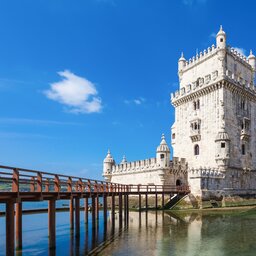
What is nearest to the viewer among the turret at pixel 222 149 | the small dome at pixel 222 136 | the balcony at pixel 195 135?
the turret at pixel 222 149

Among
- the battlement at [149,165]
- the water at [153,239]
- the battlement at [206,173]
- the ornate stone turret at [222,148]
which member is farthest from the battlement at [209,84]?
the water at [153,239]

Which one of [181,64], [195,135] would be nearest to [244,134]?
[195,135]

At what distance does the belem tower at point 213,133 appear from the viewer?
47938 millimetres

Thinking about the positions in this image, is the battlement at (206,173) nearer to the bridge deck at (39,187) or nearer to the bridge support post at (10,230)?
the bridge deck at (39,187)

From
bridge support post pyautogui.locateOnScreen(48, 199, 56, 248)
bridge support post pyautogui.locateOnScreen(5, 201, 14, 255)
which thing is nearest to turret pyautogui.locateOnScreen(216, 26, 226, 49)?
bridge support post pyautogui.locateOnScreen(48, 199, 56, 248)


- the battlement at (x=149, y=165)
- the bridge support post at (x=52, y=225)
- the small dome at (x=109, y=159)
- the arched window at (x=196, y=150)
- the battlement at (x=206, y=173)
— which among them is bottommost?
the bridge support post at (x=52, y=225)

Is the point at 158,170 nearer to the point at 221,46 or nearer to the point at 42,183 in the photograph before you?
the point at 221,46

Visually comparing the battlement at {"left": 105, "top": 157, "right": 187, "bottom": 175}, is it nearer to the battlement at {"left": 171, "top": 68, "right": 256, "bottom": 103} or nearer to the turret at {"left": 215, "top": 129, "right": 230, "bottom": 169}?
the turret at {"left": 215, "top": 129, "right": 230, "bottom": 169}

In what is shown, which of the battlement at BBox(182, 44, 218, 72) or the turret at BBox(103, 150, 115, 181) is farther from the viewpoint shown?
the turret at BBox(103, 150, 115, 181)

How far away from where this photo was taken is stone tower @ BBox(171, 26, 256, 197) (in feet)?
157

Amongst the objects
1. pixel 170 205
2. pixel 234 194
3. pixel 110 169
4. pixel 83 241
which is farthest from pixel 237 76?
pixel 83 241

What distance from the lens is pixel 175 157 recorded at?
5378 cm

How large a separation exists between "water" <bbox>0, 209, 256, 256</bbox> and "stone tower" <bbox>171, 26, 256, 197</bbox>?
52.9 feet

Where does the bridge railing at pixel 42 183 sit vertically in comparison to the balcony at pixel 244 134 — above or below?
below
